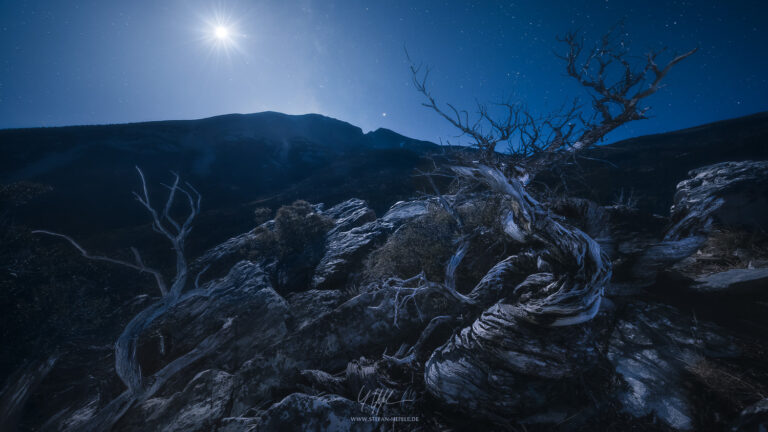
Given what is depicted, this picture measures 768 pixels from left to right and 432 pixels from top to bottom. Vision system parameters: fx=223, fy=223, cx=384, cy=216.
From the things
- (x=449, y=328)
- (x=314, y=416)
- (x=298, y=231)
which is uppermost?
(x=298, y=231)

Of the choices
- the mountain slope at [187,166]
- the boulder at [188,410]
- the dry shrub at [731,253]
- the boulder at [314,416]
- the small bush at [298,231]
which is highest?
the mountain slope at [187,166]

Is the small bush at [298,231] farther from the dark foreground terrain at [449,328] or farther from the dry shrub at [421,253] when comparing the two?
the dry shrub at [421,253]

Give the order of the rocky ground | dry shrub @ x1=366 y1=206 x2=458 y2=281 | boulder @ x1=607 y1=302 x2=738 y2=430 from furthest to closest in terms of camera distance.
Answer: dry shrub @ x1=366 y1=206 x2=458 y2=281 → the rocky ground → boulder @ x1=607 y1=302 x2=738 y2=430

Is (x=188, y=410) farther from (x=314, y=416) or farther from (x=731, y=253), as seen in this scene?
(x=731, y=253)

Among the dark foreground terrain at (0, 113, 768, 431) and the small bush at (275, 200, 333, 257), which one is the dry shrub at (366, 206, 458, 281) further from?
the small bush at (275, 200, 333, 257)

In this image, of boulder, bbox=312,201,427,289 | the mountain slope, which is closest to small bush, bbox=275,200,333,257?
boulder, bbox=312,201,427,289

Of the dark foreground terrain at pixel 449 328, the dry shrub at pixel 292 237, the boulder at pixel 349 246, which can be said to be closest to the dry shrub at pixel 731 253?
the dark foreground terrain at pixel 449 328
